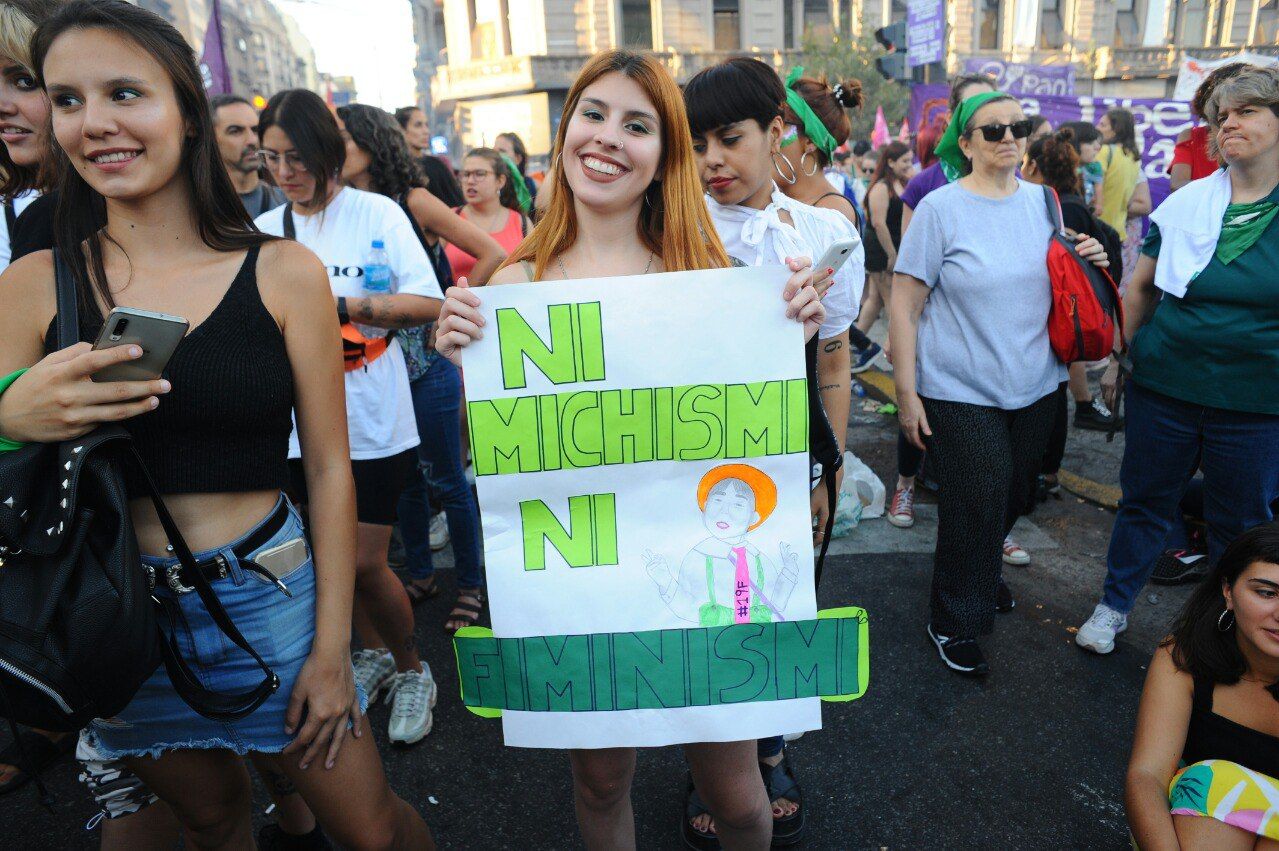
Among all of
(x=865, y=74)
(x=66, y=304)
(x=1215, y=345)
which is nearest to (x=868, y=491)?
(x=1215, y=345)

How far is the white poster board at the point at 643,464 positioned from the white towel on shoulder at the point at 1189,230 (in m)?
1.97

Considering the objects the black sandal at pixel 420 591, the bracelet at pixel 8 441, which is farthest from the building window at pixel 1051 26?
the bracelet at pixel 8 441

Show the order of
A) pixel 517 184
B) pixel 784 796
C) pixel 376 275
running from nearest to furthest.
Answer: pixel 784 796 → pixel 376 275 → pixel 517 184

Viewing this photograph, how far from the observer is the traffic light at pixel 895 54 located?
10.9 m

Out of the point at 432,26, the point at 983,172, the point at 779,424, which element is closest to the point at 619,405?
→ the point at 779,424

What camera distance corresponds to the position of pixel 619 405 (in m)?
1.51

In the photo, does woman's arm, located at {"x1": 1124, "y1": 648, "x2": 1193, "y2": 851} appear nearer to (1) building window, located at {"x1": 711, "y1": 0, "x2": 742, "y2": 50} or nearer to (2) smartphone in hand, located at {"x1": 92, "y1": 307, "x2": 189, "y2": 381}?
(2) smartphone in hand, located at {"x1": 92, "y1": 307, "x2": 189, "y2": 381}

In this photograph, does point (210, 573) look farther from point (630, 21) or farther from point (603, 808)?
point (630, 21)

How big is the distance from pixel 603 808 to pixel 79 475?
1175mm

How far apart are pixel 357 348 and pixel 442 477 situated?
91cm

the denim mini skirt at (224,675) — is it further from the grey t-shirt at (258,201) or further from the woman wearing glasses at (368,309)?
the grey t-shirt at (258,201)

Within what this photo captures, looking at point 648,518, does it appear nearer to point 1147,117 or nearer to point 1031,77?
point 1147,117

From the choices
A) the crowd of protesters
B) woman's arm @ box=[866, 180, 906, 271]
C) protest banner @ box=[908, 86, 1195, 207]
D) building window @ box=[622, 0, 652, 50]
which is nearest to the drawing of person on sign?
the crowd of protesters

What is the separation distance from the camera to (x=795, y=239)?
2.20m
